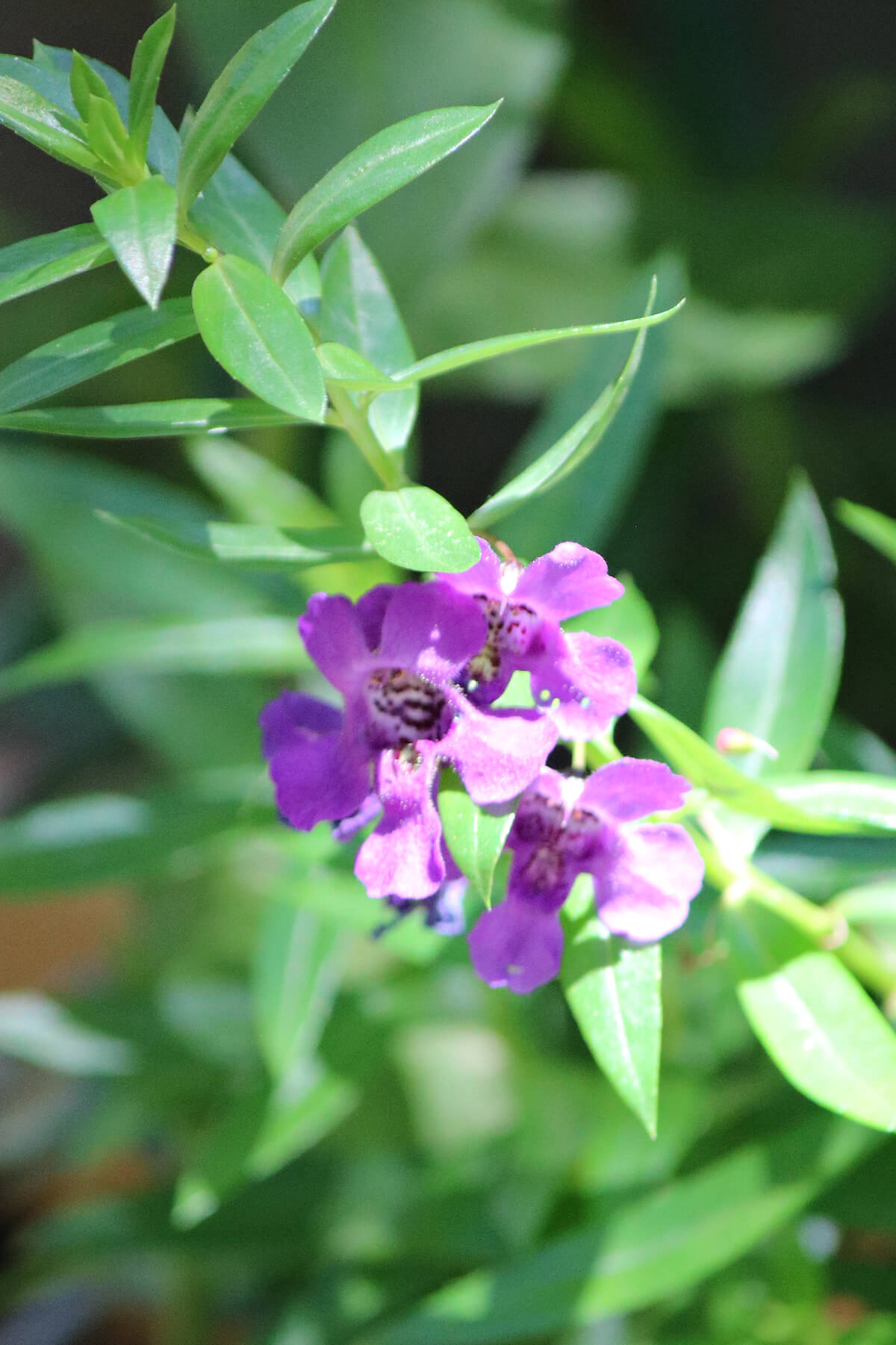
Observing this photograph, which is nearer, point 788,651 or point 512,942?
point 512,942

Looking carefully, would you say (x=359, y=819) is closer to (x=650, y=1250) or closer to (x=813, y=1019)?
(x=813, y=1019)

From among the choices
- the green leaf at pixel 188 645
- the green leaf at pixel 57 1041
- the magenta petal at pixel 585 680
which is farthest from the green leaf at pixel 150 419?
the green leaf at pixel 57 1041

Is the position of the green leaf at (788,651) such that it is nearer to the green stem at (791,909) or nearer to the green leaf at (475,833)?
the green stem at (791,909)

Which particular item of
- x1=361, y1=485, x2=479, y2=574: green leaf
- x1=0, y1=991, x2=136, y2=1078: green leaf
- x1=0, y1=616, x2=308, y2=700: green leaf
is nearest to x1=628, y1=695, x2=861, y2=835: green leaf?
x1=361, y1=485, x2=479, y2=574: green leaf

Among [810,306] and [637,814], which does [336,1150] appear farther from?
[810,306]

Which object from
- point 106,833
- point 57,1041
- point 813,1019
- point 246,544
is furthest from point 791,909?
point 57,1041

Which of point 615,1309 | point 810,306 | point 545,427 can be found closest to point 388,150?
point 545,427
